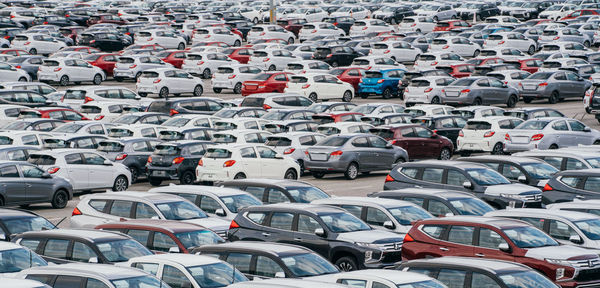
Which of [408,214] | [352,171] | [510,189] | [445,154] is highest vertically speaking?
[408,214]

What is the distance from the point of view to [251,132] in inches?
1324

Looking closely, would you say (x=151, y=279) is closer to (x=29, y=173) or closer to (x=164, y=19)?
(x=29, y=173)

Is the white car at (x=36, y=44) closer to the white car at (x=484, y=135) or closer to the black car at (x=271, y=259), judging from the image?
the white car at (x=484, y=135)

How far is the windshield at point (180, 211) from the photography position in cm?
2106

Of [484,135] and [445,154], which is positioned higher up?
[484,135]

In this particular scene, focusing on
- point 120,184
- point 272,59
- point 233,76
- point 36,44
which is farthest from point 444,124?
point 36,44

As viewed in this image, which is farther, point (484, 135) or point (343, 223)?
point (484, 135)

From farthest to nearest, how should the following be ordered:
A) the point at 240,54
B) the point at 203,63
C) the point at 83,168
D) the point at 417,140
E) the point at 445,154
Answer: the point at 240,54
the point at 203,63
the point at 445,154
the point at 417,140
the point at 83,168

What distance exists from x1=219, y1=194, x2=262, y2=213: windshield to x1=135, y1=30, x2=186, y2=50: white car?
4175cm

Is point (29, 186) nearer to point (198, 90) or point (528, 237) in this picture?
point (528, 237)

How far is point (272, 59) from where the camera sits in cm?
5597

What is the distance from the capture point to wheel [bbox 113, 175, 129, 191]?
2995 centimetres

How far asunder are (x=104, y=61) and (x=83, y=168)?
2518 centimetres

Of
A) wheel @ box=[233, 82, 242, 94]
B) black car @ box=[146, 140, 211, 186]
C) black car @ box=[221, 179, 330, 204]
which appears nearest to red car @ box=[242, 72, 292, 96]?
wheel @ box=[233, 82, 242, 94]
